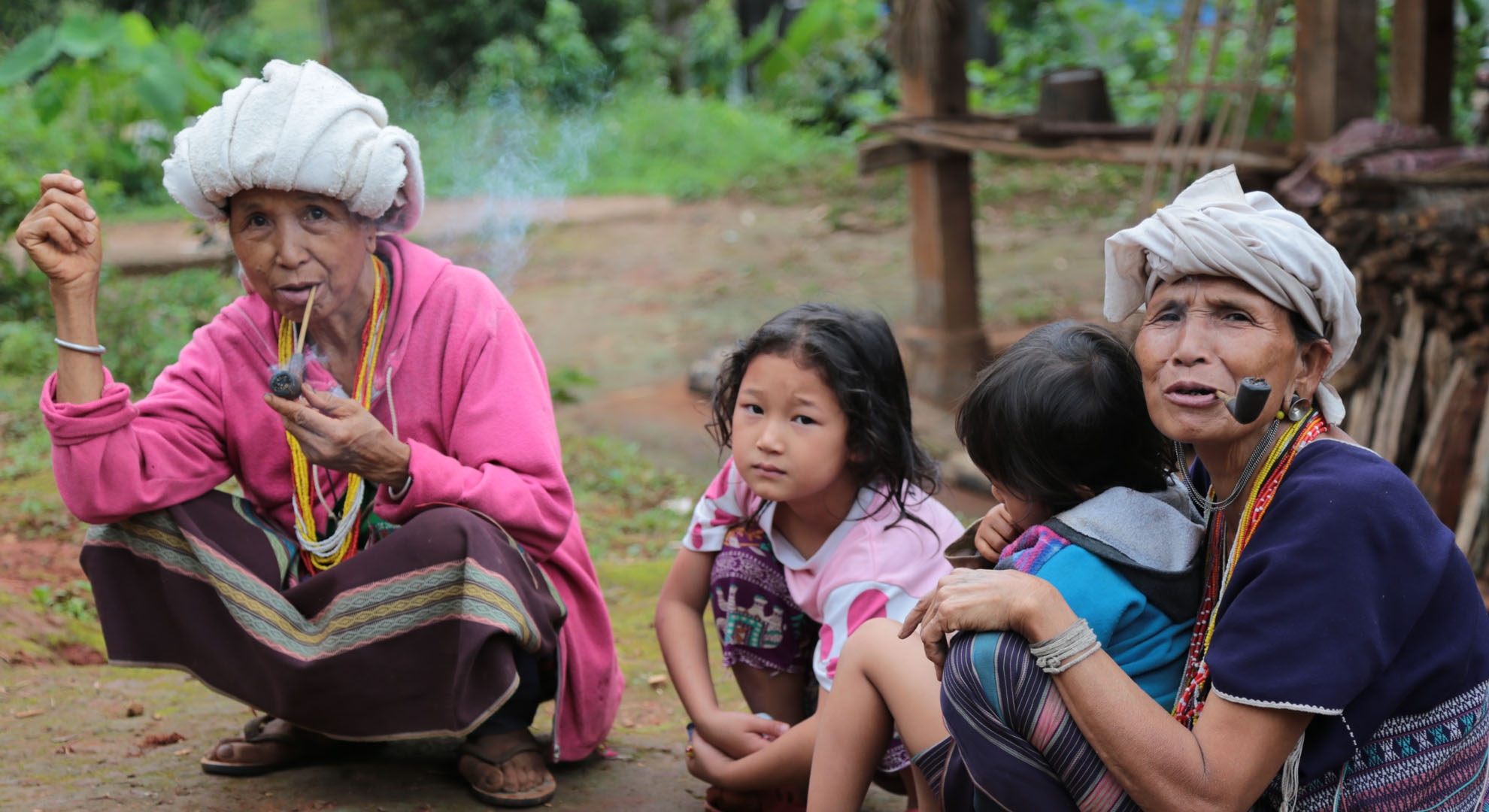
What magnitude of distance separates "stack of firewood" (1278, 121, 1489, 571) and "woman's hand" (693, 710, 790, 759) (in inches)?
121

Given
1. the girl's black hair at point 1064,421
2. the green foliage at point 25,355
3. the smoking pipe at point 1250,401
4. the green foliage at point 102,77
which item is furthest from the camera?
the green foliage at point 102,77

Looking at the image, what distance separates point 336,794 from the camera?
258 centimetres

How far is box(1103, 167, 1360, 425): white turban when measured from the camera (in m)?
1.76

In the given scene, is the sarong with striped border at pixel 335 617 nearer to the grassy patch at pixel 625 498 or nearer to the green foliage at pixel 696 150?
the grassy patch at pixel 625 498

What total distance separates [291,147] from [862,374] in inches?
46.7

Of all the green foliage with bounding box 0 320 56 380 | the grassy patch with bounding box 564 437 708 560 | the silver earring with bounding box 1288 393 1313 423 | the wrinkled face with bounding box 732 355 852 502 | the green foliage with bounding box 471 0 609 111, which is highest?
the green foliage with bounding box 471 0 609 111

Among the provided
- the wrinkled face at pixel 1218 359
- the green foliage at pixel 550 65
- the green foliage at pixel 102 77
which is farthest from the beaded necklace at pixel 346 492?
the green foliage at pixel 550 65

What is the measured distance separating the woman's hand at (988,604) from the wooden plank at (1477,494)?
10.8 ft

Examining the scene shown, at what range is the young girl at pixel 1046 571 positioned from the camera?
184cm

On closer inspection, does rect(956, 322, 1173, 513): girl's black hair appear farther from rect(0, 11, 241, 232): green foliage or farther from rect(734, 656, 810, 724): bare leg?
rect(0, 11, 241, 232): green foliage

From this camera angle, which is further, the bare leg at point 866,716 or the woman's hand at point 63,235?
the woman's hand at point 63,235

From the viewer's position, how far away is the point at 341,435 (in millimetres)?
2328

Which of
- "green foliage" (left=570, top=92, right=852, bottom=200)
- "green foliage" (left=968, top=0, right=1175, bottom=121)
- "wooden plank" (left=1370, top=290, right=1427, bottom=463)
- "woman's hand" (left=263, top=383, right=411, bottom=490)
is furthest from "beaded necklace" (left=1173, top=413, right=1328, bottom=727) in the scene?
"green foliage" (left=570, top=92, right=852, bottom=200)

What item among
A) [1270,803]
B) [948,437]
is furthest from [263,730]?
[948,437]
